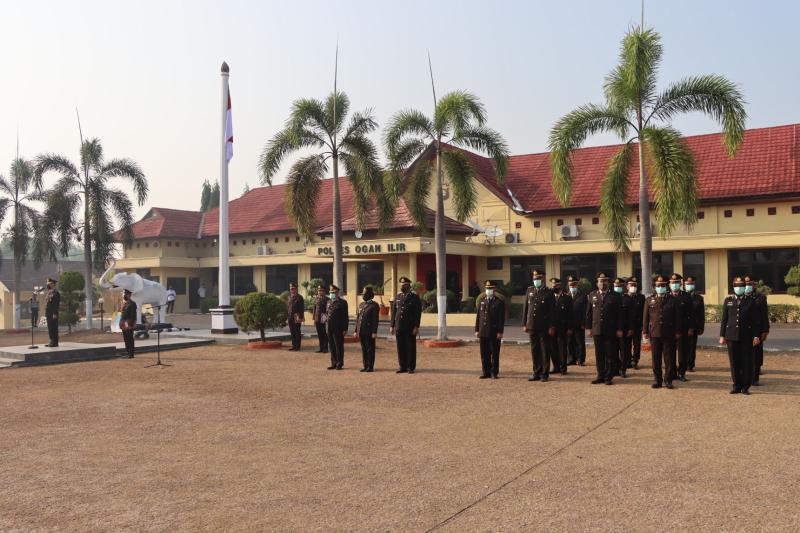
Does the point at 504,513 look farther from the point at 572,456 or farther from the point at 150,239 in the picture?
the point at 150,239

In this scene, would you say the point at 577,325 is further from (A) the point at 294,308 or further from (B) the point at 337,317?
(A) the point at 294,308

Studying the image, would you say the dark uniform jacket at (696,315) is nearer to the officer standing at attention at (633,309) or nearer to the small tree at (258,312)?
the officer standing at attention at (633,309)

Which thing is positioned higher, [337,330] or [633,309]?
[633,309]

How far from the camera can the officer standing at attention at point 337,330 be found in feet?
47.6

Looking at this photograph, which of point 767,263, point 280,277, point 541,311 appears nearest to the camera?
point 541,311

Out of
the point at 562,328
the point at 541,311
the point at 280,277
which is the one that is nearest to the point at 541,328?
the point at 541,311

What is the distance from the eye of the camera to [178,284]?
1729 inches

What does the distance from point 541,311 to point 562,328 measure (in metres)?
0.82

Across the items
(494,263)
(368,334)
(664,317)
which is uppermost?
(494,263)

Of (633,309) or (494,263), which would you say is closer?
(633,309)

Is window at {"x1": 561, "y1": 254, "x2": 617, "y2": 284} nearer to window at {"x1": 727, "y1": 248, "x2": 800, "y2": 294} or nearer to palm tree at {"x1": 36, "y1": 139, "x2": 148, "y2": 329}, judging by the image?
window at {"x1": 727, "y1": 248, "x2": 800, "y2": 294}

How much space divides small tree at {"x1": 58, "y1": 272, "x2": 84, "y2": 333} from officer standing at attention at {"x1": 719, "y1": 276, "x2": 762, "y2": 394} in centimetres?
2421

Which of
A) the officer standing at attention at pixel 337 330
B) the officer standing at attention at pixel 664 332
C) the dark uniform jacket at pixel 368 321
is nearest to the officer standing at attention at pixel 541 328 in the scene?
the officer standing at attention at pixel 664 332

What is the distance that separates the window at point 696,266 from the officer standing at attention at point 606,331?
745 inches
